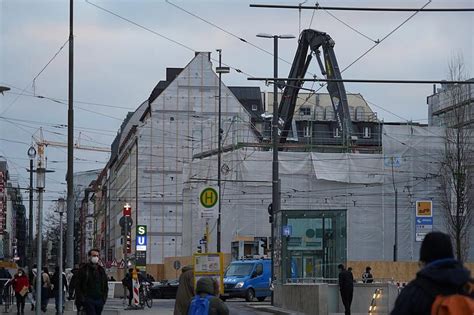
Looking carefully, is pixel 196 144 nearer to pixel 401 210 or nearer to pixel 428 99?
pixel 428 99

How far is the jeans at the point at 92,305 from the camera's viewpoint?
62.8 ft

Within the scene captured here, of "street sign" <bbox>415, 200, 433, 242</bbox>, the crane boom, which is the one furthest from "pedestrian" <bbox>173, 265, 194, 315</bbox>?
the crane boom

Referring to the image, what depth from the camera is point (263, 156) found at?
67.4 meters

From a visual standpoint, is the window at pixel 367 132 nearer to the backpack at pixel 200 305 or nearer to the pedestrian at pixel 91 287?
the pedestrian at pixel 91 287

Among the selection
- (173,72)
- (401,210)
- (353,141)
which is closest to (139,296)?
(401,210)

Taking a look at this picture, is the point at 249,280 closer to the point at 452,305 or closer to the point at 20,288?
the point at 20,288

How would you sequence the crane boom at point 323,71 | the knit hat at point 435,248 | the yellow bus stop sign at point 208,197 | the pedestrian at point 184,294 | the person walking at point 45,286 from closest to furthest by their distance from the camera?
the knit hat at point 435,248
the pedestrian at point 184,294
the yellow bus stop sign at point 208,197
the person walking at point 45,286
the crane boom at point 323,71

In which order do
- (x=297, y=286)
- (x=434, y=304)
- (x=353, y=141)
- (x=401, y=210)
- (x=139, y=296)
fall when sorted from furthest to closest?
(x=353, y=141)
(x=401, y=210)
(x=139, y=296)
(x=297, y=286)
(x=434, y=304)

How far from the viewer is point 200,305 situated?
1186 centimetres

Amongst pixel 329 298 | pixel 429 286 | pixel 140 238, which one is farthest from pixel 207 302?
pixel 140 238

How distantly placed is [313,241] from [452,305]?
30.2 metres

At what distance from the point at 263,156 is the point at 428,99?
90.9ft

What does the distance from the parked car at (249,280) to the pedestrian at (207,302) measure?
3967cm

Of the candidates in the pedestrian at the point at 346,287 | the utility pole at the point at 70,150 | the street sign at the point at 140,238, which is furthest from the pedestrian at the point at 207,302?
the street sign at the point at 140,238
